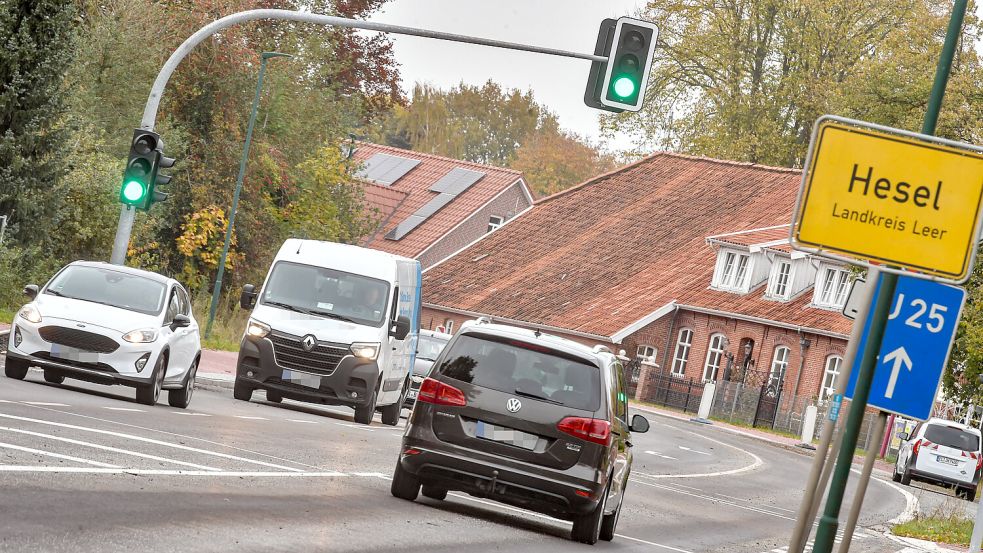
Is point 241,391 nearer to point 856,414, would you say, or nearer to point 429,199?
point 856,414

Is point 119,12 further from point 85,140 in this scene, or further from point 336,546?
point 336,546

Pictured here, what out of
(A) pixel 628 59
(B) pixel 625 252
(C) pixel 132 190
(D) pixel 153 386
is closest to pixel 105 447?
(D) pixel 153 386

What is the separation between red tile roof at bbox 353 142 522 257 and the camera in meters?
80.5

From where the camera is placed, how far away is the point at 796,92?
72.9 meters

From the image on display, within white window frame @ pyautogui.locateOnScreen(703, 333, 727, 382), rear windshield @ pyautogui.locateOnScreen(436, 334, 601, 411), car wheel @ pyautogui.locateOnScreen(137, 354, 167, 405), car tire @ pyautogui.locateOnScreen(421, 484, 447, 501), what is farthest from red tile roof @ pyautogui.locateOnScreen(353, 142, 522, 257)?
rear windshield @ pyautogui.locateOnScreen(436, 334, 601, 411)

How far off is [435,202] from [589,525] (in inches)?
2697

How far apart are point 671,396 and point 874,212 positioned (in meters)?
56.2

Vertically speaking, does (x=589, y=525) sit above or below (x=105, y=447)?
above

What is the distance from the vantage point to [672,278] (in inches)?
2739

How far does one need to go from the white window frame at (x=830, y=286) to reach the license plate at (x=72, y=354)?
46.9 metres

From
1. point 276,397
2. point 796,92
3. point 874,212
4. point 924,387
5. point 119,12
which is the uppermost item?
point 796,92

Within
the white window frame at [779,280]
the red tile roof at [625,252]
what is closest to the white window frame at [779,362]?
the red tile roof at [625,252]

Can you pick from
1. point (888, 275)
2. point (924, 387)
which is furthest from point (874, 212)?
point (924, 387)

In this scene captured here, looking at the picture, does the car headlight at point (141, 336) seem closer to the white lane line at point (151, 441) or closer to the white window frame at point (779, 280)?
the white lane line at point (151, 441)
